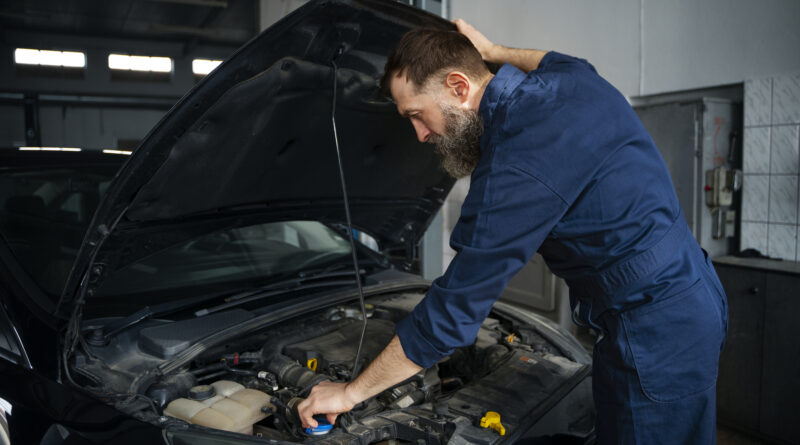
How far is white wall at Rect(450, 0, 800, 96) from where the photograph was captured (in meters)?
3.20

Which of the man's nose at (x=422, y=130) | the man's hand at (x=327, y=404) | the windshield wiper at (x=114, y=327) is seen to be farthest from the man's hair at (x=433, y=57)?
the windshield wiper at (x=114, y=327)

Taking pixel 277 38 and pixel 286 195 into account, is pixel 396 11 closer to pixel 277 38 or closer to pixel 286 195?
pixel 277 38

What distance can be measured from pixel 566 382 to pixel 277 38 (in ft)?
4.24

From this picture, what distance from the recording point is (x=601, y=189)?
1.23 metres

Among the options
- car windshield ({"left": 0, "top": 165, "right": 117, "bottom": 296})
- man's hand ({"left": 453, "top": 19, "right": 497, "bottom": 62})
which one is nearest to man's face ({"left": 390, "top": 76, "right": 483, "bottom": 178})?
man's hand ({"left": 453, "top": 19, "right": 497, "bottom": 62})

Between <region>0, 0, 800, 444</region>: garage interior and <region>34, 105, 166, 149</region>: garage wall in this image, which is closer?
<region>0, 0, 800, 444</region>: garage interior

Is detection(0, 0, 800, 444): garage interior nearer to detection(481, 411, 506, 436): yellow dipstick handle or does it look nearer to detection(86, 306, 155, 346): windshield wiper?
detection(86, 306, 155, 346): windshield wiper

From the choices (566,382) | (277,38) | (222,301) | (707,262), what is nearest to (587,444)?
(566,382)

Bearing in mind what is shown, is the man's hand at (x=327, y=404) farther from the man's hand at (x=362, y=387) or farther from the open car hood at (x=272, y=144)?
the open car hood at (x=272, y=144)

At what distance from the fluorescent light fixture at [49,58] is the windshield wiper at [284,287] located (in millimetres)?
10341

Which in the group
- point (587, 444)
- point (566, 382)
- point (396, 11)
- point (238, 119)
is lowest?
point (587, 444)

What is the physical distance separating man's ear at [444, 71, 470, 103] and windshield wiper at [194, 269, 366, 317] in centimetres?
92

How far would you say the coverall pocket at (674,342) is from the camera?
129 cm

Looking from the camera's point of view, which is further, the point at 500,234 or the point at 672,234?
the point at 672,234
